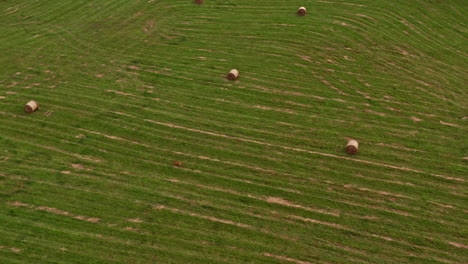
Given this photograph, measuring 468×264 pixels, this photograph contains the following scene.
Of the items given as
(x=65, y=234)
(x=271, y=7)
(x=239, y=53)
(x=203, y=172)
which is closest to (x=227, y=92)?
(x=239, y=53)

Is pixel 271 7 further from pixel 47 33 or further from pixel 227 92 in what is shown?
pixel 47 33

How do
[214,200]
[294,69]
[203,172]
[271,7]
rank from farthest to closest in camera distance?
1. [271,7]
2. [294,69]
3. [203,172]
4. [214,200]

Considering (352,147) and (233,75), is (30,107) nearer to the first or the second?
(233,75)

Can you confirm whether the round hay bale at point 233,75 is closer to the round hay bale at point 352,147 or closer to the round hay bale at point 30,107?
the round hay bale at point 352,147

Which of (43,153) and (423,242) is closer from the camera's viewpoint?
(423,242)

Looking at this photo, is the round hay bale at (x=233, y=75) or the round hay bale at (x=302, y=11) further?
the round hay bale at (x=302, y=11)

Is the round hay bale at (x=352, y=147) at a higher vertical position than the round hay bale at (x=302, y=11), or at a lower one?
lower

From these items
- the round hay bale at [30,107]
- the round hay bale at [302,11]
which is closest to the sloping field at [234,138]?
the round hay bale at [30,107]

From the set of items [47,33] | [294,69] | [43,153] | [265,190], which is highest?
[47,33]
